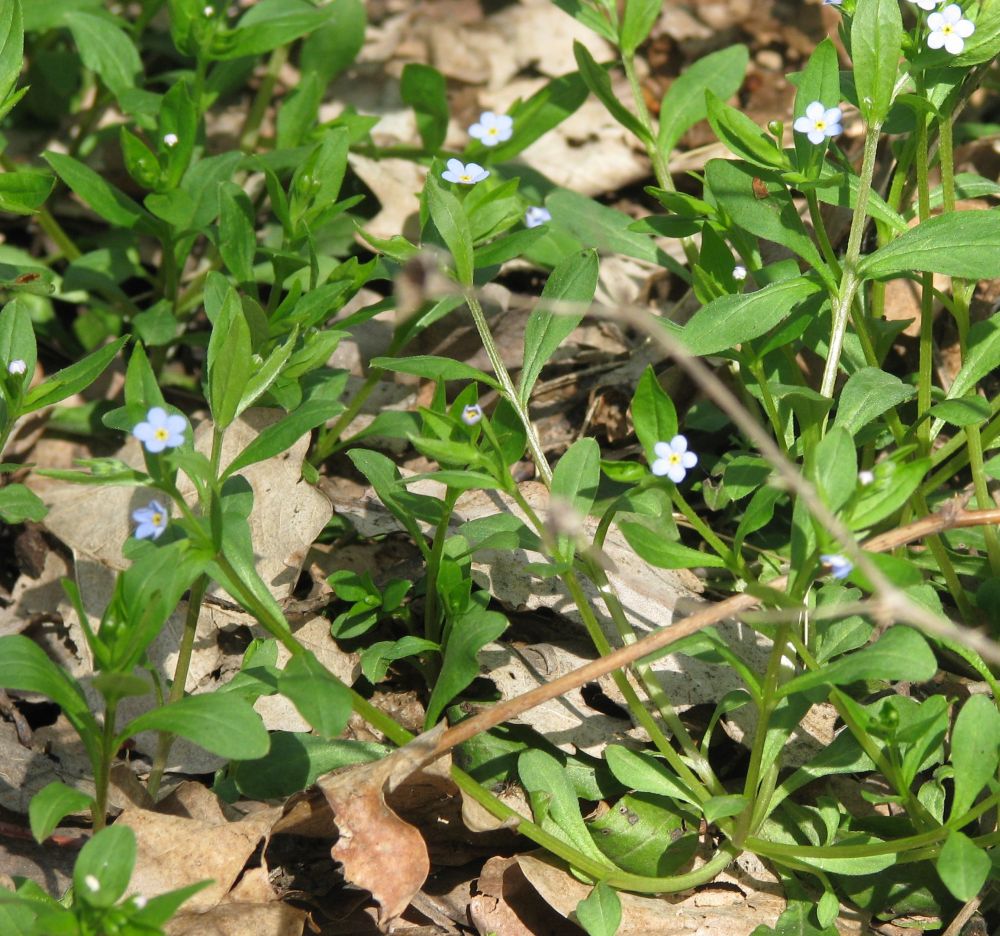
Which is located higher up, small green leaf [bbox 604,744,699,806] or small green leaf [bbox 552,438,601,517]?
small green leaf [bbox 552,438,601,517]

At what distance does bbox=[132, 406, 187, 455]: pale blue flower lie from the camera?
2713mm

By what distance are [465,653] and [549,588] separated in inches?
28.0

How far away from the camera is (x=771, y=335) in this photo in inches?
134

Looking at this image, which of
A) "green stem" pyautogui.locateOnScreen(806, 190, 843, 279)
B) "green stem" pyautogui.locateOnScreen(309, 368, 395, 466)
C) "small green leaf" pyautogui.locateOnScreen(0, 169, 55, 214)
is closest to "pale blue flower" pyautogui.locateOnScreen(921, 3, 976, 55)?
"green stem" pyautogui.locateOnScreen(806, 190, 843, 279)

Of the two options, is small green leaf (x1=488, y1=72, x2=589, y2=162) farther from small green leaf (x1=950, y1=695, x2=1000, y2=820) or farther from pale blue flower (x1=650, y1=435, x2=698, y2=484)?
small green leaf (x1=950, y1=695, x2=1000, y2=820)

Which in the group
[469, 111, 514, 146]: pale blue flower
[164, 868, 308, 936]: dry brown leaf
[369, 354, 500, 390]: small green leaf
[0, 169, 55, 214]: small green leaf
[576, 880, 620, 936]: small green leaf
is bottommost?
[164, 868, 308, 936]: dry brown leaf

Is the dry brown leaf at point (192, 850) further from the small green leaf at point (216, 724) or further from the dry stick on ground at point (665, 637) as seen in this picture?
the dry stick on ground at point (665, 637)

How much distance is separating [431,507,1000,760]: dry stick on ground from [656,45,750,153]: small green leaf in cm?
199

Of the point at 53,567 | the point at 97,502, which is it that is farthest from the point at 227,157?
the point at 53,567

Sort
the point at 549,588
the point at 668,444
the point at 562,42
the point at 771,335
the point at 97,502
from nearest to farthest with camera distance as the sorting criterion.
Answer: the point at 668,444 < the point at 771,335 < the point at 549,588 < the point at 97,502 < the point at 562,42

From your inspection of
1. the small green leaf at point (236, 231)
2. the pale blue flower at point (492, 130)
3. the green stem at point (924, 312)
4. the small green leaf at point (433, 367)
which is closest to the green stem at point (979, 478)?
the green stem at point (924, 312)

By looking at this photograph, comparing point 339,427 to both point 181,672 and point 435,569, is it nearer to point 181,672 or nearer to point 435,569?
point 435,569

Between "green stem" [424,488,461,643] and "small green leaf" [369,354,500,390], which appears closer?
"small green leaf" [369,354,500,390]

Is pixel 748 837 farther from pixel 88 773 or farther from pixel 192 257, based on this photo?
pixel 192 257
